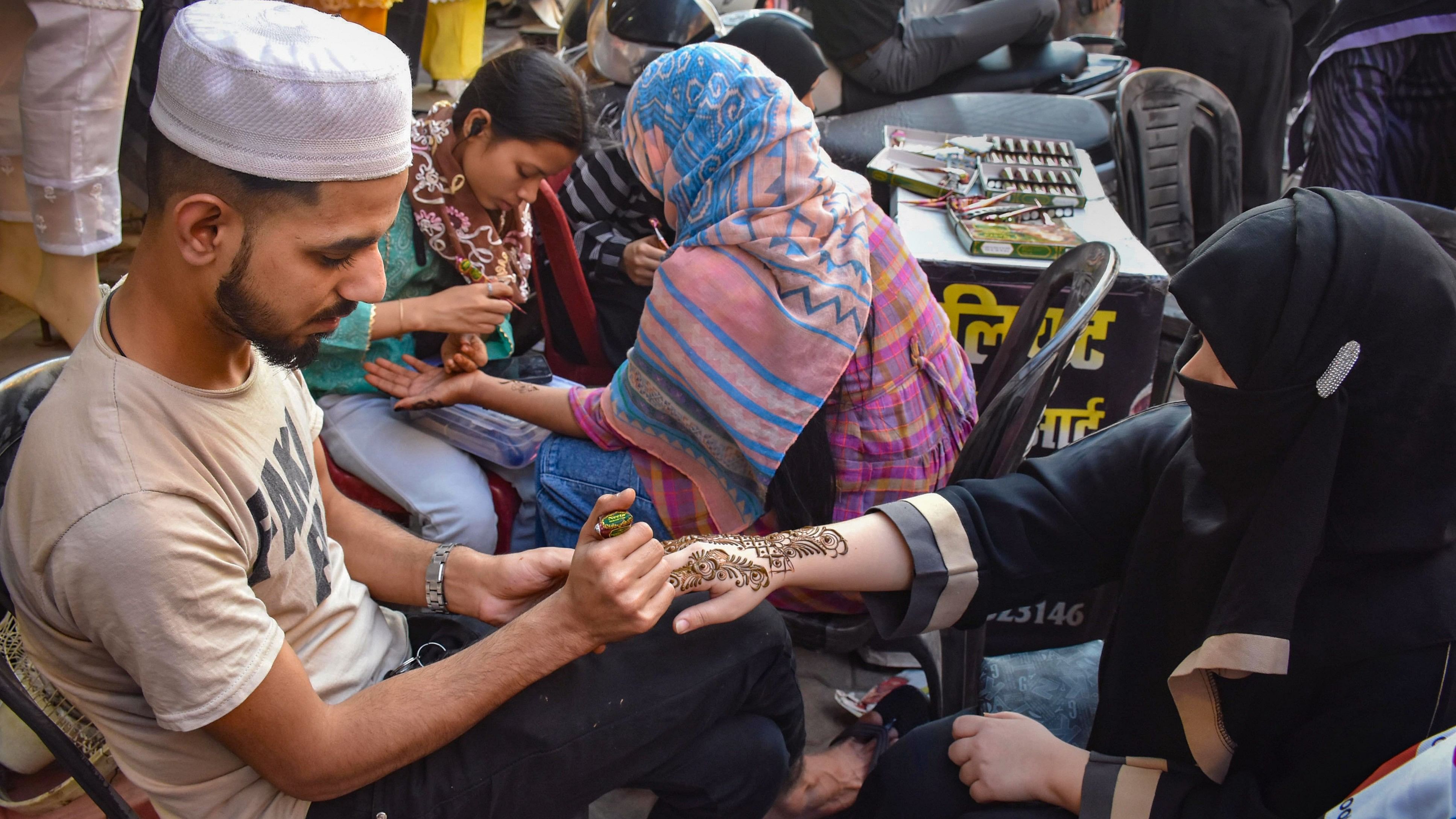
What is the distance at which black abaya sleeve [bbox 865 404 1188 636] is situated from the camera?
1.74 metres

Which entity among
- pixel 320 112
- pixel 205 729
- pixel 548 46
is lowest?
pixel 548 46

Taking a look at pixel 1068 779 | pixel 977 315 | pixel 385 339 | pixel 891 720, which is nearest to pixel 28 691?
pixel 385 339

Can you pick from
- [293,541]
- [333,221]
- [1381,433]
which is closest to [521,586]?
[293,541]

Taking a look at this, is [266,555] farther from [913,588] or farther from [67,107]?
[67,107]

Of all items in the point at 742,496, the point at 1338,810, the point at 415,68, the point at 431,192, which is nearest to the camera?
the point at 1338,810

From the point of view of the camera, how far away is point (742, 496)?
223 centimetres

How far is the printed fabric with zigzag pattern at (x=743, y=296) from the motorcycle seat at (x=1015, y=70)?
3385 mm

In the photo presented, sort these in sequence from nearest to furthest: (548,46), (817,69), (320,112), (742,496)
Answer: (320,112)
(742,496)
(817,69)
(548,46)

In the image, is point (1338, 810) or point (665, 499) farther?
point (665, 499)

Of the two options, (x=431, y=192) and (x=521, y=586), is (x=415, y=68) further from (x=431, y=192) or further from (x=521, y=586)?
(x=521, y=586)

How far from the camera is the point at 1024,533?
5.78 ft

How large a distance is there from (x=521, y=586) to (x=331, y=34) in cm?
97

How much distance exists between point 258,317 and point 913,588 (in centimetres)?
115

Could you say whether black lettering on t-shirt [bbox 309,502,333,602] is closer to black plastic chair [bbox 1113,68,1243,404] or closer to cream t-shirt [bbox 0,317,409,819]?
cream t-shirt [bbox 0,317,409,819]
